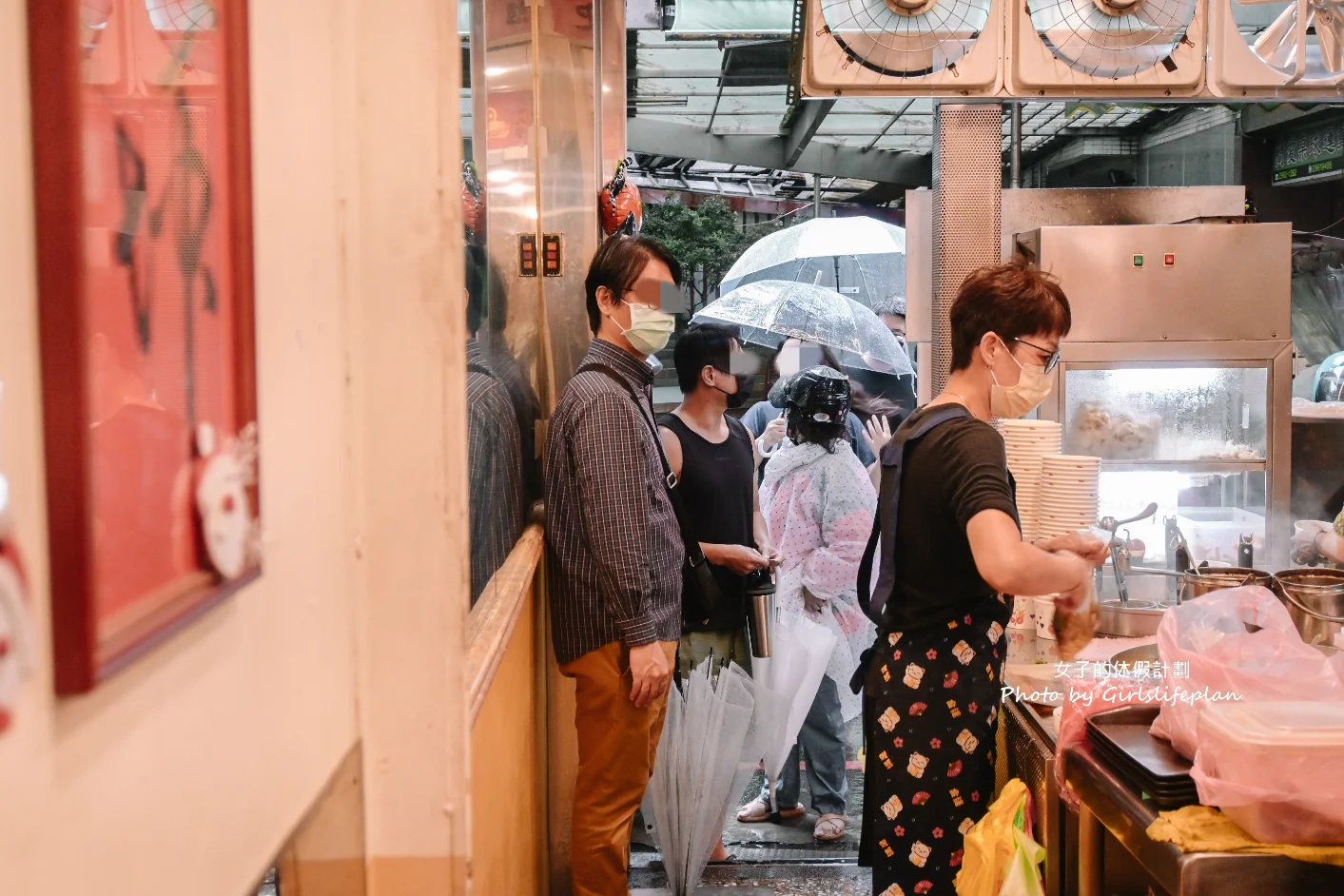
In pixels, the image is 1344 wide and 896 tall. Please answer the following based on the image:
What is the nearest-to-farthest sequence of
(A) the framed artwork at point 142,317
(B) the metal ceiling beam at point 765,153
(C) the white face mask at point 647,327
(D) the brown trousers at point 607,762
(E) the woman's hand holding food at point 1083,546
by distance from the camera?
(A) the framed artwork at point 142,317
(E) the woman's hand holding food at point 1083,546
(D) the brown trousers at point 607,762
(C) the white face mask at point 647,327
(B) the metal ceiling beam at point 765,153

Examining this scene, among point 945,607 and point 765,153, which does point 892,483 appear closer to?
point 945,607

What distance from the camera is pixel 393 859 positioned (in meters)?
1.12

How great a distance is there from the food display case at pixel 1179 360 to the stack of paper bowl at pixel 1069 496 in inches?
26.9

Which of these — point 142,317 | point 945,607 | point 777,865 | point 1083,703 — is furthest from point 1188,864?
point 777,865

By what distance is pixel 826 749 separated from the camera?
3.64m

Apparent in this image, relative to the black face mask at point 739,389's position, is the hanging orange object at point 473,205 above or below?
above

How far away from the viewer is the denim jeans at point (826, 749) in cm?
362

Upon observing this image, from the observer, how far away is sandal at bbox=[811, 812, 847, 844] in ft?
11.5

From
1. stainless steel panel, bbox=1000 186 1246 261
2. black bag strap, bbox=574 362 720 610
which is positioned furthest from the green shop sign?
black bag strap, bbox=574 362 720 610

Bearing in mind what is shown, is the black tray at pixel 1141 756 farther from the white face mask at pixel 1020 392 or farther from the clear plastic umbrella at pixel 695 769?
the clear plastic umbrella at pixel 695 769

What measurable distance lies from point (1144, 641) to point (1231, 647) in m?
1.04

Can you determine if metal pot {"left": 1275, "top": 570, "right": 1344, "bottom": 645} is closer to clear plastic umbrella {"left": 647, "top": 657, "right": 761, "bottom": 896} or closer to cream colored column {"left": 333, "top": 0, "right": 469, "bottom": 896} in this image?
A: clear plastic umbrella {"left": 647, "top": 657, "right": 761, "bottom": 896}

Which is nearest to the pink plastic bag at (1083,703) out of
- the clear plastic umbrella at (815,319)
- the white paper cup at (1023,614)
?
the white paper cup at (1023,614)

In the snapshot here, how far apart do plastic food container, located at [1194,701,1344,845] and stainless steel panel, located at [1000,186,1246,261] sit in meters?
2.57
